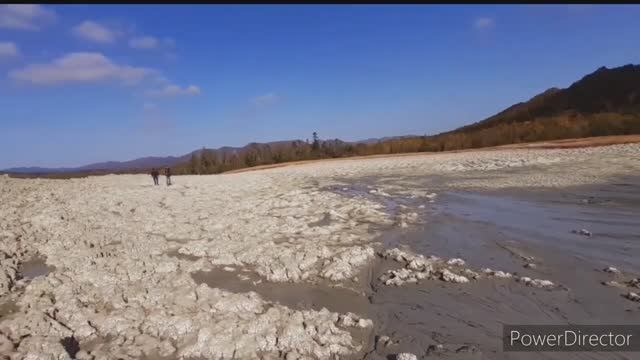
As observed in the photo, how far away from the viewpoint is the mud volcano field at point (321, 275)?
4.14 metres

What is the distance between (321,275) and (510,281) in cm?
252

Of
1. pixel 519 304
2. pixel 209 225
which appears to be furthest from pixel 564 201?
pixel 209 225

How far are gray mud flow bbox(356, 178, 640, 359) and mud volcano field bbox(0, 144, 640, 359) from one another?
0.08 ft

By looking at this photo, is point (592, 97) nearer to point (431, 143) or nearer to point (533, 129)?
point (533, 129)

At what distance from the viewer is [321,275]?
6.05 meters

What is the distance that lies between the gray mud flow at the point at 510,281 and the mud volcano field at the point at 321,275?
0.08 ft

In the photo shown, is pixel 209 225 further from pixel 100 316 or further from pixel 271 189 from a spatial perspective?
pixel 271 189

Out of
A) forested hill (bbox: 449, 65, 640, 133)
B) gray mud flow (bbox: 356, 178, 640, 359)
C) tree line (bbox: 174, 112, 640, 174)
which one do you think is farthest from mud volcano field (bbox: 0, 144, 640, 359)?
forested hill (bbox: 449, 65, 640, 133)

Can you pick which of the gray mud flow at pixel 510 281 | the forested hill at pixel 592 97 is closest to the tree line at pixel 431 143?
the forested hill at pixel 592 97

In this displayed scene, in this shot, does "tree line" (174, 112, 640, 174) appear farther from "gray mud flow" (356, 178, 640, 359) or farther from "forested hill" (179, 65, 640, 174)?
"gray mud flow" (356, 178, 640, 359)

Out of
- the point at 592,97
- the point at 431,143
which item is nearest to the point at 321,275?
the point at 431,143

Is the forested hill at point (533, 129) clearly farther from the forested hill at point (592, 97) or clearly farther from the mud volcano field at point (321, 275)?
the mud volcano field at point (321, 275)

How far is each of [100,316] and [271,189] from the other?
12189 millimetres

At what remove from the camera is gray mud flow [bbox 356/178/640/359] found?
409cm
